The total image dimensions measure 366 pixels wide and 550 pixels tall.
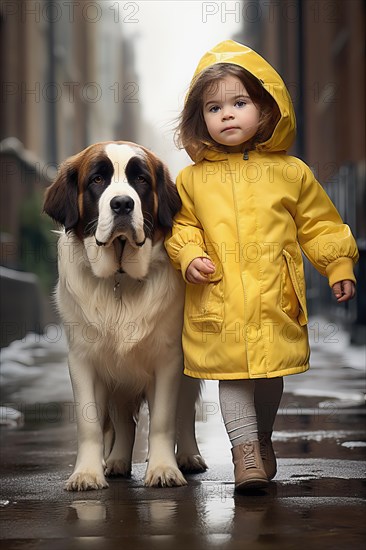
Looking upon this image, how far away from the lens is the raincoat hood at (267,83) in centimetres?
371

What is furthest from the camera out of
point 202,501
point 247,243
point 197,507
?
point 247,243

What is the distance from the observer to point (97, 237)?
3.62m

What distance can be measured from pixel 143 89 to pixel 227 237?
52.9 ft

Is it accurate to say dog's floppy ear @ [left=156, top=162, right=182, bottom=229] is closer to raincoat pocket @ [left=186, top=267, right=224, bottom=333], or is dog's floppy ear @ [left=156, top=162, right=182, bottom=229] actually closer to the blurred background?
raincoat pocket @ [left=186, top=267, right=224, bottom=333]

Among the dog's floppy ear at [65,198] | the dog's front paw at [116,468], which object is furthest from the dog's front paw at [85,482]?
the dog's floppy ear at [65,198]

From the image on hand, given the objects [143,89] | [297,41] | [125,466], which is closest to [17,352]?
[125,466]

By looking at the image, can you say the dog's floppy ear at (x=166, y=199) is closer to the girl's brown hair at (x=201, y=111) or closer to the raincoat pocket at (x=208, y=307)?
the girl's brown hair at (x=201, y=111)

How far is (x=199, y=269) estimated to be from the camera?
3.60 metres

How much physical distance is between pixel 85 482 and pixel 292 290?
98 cm

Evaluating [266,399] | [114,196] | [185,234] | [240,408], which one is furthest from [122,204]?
[266,399]

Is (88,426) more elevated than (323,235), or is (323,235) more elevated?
(323,235)

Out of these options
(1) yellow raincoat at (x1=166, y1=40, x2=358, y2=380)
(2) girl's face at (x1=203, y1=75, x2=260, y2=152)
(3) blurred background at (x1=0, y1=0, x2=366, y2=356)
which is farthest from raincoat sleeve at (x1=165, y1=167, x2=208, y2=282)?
(3) blurred background at (x1=0, y1=0, x2=366, y2=356)

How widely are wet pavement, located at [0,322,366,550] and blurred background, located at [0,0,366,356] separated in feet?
23.2

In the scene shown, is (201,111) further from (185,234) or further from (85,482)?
(85,482)
